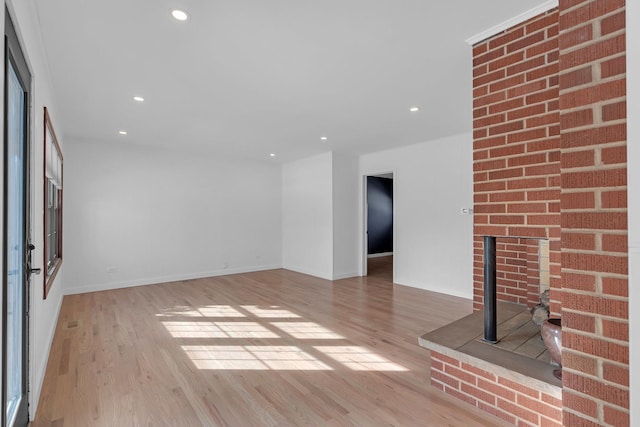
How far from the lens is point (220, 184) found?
6352 millimetres

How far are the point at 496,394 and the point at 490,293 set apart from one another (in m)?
0.60

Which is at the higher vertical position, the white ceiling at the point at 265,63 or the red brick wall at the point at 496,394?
the white ceiling at the point at 265,63

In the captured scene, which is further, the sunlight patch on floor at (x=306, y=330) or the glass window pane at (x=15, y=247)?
the sunlight patch on floor at (x=306, y=330)

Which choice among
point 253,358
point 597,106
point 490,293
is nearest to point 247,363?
point 253,358

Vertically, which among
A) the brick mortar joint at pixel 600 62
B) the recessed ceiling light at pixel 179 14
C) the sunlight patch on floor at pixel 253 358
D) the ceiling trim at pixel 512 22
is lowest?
the sunlight patch on floor at pixel 253 358

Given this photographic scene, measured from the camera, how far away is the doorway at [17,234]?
153 centimetres

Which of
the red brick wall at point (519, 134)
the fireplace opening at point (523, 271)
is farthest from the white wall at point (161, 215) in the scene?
the red brick wall at point (519, 134)

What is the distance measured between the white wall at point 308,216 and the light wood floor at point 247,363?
1663mm

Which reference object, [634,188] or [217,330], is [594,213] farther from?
[217,330]

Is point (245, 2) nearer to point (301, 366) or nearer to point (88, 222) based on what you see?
point (301, 366)

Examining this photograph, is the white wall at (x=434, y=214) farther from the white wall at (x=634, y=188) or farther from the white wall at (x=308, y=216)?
the white wall at (x=634, y=188)

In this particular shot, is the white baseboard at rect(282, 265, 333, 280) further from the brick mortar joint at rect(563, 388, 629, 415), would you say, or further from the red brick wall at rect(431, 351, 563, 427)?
the brick mortar joint at rect(563, 388, 629, 415)

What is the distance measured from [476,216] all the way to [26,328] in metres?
2.98

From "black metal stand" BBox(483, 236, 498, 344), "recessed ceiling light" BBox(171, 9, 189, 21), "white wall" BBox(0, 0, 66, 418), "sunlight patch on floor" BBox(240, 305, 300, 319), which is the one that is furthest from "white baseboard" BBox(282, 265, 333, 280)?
"recessed ceiling light" BBox(171, 9, 189, 21)
